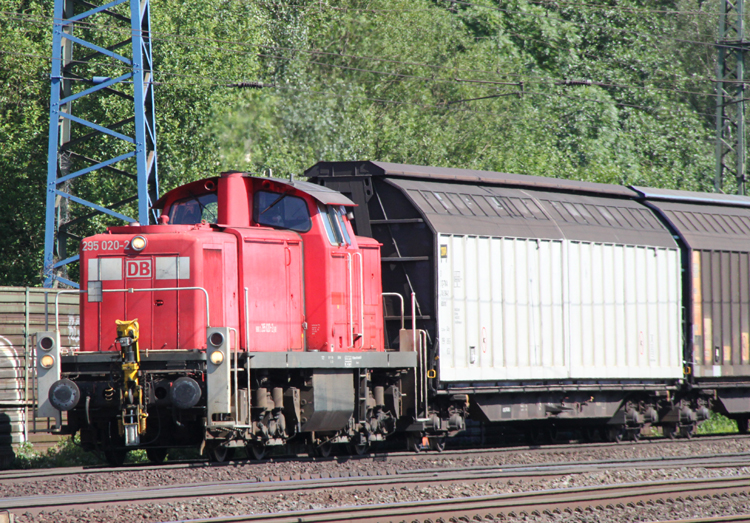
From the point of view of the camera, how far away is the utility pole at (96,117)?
18.5 meters

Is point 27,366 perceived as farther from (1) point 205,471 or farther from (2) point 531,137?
(2) point 531,137

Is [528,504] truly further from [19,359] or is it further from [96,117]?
[96,117]

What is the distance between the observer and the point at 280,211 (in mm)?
12656

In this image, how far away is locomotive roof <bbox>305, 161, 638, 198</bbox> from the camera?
14609 mm

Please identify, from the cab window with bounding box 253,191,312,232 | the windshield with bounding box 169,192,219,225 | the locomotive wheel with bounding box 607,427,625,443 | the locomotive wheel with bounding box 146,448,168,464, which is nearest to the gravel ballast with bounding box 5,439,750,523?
the locomotive wheel with bounding box 146,448,168,464

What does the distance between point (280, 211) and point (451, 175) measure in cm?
387

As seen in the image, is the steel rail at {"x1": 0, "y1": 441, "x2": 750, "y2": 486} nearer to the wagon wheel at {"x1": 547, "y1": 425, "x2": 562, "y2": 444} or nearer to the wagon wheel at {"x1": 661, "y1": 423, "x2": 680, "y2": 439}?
the wagon wheel at {"x1": 547, "y1": 425, "x2": 562, "y2": 444}

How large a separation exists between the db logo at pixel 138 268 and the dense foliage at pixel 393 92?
9.57 m

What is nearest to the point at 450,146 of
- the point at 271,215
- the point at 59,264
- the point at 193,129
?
the point at 193,129

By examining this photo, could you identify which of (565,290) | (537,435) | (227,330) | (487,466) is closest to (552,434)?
(537,435)

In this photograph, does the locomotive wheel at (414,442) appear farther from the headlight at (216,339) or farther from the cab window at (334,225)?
the headlight at (216,339)

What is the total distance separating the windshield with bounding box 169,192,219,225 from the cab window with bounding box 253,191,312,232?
0.56 meters

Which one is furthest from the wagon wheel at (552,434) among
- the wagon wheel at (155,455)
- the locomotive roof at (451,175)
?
the wagon wheel at (155,455)

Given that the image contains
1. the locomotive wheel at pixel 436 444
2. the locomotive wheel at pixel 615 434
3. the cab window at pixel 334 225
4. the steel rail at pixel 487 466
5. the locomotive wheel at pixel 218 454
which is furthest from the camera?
the locomotive wheel at pixel 615 434
